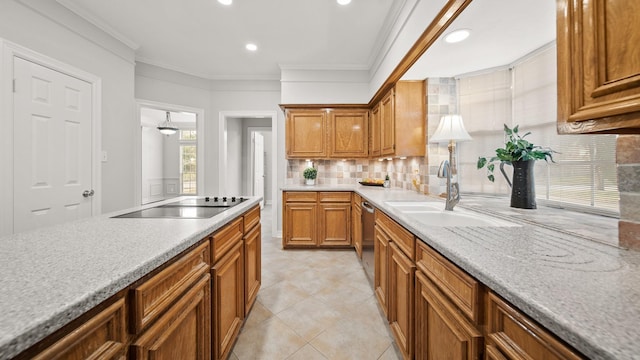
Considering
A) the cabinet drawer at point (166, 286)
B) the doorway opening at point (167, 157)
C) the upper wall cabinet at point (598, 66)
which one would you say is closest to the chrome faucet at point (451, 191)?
the upper wall cabinet at point (598, 66)

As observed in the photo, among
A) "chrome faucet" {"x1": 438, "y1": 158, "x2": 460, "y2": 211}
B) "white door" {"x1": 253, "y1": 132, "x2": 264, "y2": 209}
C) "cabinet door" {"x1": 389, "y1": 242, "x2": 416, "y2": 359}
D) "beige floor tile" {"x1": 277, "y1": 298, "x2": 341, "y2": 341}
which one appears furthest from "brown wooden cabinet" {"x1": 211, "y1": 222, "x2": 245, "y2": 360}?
"white door" {"x1": 253, "y1": 132, "x2": 264, "y2": 209}

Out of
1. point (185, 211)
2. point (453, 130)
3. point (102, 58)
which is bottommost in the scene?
point (185, 211)

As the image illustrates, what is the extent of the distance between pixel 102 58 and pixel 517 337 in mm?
4017

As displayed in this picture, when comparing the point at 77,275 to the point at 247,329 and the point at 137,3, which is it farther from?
the point at 137,3

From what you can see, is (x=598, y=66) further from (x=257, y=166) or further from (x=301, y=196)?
(x=257, y=166)

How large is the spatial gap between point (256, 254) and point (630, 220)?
2060 mm

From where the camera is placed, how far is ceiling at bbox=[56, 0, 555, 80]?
5.28 feet

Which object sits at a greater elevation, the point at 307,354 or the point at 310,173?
the point at 310,173

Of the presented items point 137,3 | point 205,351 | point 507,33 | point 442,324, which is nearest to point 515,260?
point 442,324

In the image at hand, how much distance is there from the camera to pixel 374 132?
356 cm

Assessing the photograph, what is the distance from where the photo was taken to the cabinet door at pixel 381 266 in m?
1.72

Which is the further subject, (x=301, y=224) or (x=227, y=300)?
(x=301, y=224)

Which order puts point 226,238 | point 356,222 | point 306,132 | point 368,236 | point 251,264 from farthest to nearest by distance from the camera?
point 306,132 → point 356,222 → point 368,236 → point 251,264 → point 226,238

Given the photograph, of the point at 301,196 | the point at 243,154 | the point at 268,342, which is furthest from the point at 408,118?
the point at 243,154
